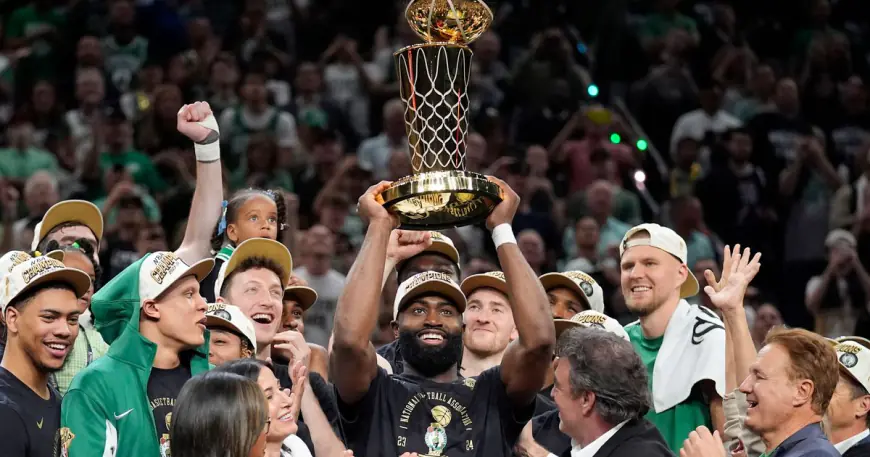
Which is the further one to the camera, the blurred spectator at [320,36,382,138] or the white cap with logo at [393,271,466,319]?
the blurred spectator at [320,36,382,138]

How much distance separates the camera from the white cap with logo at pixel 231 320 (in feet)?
18.1

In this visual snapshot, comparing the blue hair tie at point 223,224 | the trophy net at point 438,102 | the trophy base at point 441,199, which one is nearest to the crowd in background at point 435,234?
the blue hair tie at point 223,224

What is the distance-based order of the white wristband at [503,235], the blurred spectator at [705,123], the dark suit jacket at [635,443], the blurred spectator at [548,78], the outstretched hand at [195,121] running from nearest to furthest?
the dark suit jacket at [635,443], the white wristband at [503,235], the outstretched hand at [195,121], the blurred spectator at [705,123], the blurred spectator at [548,78]

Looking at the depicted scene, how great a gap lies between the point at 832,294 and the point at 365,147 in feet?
13.0

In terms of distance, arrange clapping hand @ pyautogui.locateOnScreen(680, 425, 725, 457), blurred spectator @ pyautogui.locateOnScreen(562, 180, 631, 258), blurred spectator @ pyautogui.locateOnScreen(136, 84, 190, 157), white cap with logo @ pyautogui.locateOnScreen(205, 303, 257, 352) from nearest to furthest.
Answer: clapping hand @ pyautogui.locateOnScreen(680, 425, 725, 457) → white cap with logo @ pyautogui.locateOnScreen(205, 303, 257, 352) → blurred spectator @ pyautogui.locateOnScreen(562, 180, 631, 258) → blurred spectator @ pyautogui.locateOnScreen(136, 84, 190, 157)

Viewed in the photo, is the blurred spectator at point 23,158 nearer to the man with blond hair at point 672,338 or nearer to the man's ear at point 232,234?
the man's ear at point 232,234

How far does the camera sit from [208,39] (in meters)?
12.7

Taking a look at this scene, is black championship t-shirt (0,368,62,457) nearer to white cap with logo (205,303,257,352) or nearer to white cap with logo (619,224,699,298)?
white cap with logo (205,303,257,352)

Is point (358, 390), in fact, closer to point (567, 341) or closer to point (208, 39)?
point (567, 341)

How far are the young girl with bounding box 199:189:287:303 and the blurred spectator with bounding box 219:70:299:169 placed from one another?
4677 mm

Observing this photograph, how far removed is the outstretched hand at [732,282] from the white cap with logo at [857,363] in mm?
580

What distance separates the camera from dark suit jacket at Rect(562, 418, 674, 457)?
4762 mm

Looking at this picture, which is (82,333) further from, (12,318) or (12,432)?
(12,432)

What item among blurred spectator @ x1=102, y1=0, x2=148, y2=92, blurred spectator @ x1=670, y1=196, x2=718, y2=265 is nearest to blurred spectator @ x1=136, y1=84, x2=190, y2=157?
blurred spectator @ x1=102, y1=0, x2=148, y2=92
